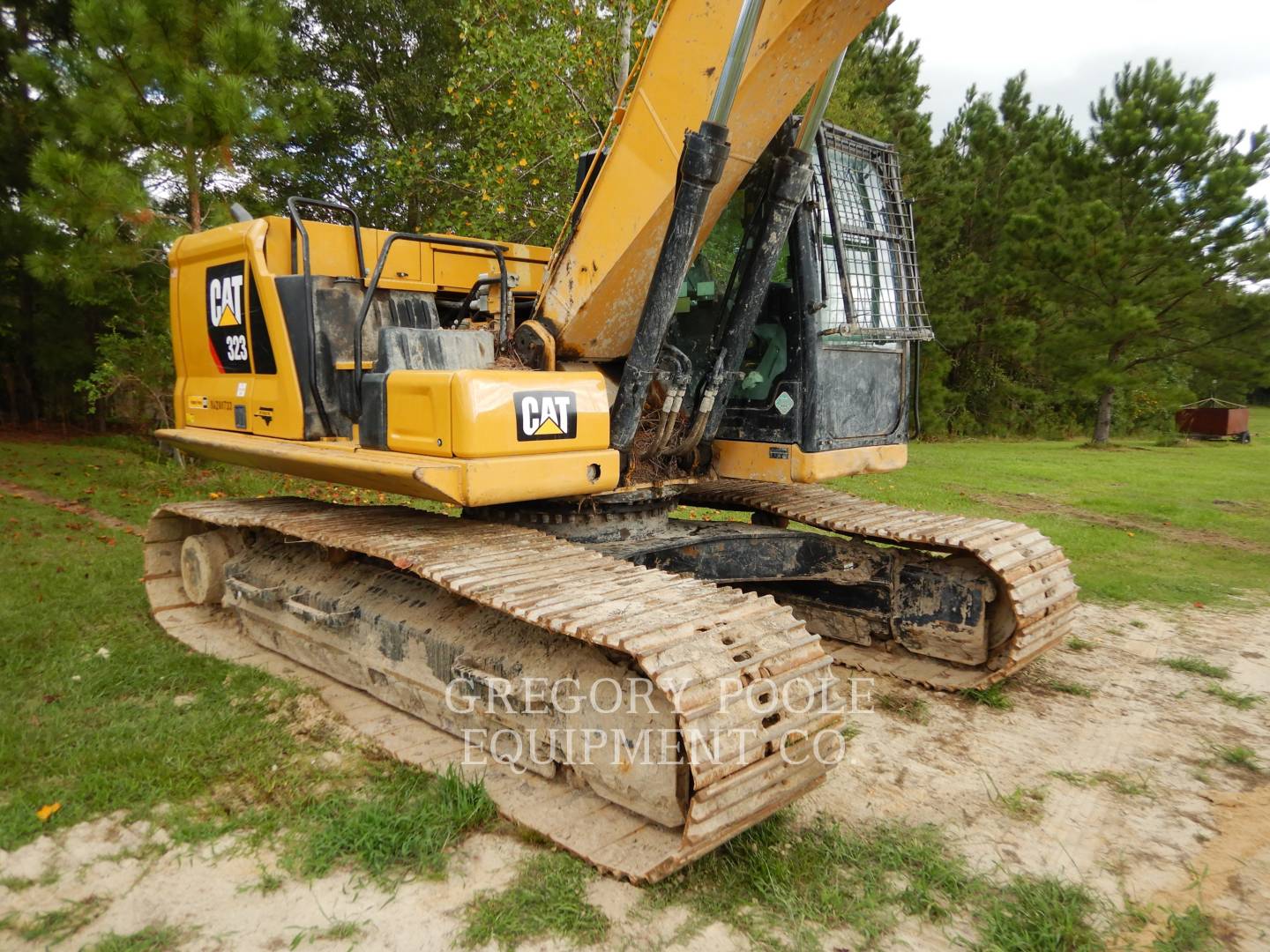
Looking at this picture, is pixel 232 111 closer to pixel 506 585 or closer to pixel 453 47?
pixel 506 585

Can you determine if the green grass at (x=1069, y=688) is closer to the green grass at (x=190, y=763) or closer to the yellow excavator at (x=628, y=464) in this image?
the yellow excavator at (x=628, y=464)

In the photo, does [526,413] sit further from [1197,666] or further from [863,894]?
[1197,666]

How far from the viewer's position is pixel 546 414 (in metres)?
3.58

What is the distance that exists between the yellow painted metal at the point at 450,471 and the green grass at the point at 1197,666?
3.39 meters

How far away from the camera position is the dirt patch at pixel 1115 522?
28.5ft

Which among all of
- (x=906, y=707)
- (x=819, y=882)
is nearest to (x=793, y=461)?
(x=906, y=707)

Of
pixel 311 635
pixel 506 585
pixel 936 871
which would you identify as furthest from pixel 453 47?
pixel 936 871

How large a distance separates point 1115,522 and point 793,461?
698cm

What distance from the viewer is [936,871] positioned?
280 centimetres

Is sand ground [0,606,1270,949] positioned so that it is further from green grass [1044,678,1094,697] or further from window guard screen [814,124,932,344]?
window guard screen [814,124,932,344]

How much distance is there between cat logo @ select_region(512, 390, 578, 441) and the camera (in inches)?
138

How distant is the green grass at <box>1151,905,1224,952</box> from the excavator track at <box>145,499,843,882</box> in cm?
102

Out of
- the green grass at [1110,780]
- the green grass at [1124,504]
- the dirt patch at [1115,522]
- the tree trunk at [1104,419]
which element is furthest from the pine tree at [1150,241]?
the green grass at [1110,780]

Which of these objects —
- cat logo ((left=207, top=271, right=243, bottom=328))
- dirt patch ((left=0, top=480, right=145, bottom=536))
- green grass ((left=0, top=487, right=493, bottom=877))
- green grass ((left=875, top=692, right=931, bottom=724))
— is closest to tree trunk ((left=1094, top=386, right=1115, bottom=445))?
green grass ((left=875, top=692, right=931, bottom=724))
